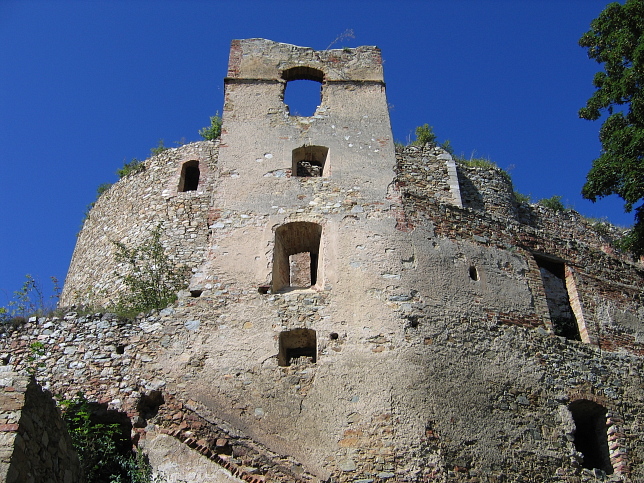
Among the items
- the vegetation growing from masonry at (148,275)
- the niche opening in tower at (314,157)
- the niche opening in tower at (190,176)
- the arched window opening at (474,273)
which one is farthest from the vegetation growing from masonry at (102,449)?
the niche opening in tower at (190,176)

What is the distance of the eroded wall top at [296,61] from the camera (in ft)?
51.5

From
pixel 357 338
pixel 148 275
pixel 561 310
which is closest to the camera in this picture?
pixel 357 338

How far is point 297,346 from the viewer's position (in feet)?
36.8

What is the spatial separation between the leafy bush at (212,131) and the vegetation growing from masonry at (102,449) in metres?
9.41

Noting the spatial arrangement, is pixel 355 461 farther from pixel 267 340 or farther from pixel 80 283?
pixel 80 283

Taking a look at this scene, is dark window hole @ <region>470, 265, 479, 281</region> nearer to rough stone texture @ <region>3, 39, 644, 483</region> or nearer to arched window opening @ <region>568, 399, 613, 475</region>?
rough stone texture @ <region>3, 39, 644, 483</region>

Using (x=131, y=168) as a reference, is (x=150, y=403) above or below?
below

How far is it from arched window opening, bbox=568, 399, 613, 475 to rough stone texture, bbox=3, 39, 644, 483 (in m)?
0.17

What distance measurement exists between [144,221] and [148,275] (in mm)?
2004

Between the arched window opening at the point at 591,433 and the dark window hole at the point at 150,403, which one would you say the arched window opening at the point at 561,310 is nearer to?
the arched window opening at the point at 591,433

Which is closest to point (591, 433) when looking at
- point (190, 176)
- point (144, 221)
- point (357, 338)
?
point (357, 338)

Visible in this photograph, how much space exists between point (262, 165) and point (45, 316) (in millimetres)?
4723

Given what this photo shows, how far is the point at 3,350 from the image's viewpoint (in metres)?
11.2

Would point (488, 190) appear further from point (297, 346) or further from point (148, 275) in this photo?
point (297, 346)
